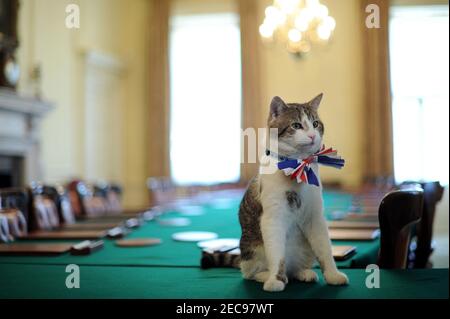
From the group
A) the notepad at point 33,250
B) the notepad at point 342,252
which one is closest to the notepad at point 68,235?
the notepad at point 33,250

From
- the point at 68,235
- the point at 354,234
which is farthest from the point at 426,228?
the point at 68,235

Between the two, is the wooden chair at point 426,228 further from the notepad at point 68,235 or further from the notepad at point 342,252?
the notepad at point 68,235

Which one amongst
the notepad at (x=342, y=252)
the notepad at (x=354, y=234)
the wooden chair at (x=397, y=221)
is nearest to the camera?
the wooden chair at (x=397, y=221)

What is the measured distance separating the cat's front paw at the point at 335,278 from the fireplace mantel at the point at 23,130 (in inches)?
210

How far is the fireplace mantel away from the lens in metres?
5.89

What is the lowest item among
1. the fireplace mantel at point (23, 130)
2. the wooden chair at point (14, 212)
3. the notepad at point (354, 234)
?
the notepad at point (354, 234)

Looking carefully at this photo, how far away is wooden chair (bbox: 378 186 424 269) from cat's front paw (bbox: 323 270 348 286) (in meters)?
0.24

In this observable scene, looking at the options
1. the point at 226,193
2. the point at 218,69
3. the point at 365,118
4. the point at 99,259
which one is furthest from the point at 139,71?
the point at 99,259

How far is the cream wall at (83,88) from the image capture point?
6695 mm

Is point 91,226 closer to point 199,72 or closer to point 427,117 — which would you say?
point 427,117

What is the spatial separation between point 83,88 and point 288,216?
7.17 m

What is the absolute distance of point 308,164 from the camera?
1122mm
